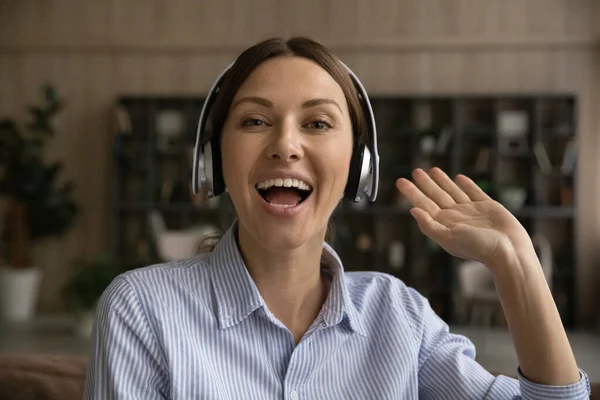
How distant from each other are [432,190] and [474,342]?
5020mm

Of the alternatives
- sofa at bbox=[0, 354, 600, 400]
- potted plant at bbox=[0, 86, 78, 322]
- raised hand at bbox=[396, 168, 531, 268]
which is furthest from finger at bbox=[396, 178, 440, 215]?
potted plant at bbox=[0, 86, 78, 322]

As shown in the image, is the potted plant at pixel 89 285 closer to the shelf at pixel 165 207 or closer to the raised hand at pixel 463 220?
the shelf at pixel 165 207

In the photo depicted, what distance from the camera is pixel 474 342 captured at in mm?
6008

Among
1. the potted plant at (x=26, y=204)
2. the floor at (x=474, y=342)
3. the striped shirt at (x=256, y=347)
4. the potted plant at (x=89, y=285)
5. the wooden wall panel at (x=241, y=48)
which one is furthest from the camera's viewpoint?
the wooden wall panel at (x=241, y=48)

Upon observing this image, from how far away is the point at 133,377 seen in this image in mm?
1127

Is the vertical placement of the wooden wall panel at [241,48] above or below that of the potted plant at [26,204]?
above

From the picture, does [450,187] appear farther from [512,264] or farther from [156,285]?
[156,285]

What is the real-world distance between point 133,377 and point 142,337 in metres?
0.07

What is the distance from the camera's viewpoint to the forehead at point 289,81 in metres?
1.26

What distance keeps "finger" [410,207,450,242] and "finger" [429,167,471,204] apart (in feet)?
Result: 0.34

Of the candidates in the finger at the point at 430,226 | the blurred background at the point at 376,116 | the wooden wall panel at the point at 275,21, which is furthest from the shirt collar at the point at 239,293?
the wooden wall panel at the point at 275,21

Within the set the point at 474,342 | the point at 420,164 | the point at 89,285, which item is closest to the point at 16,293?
the point at 89,285

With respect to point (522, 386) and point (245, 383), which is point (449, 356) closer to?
point (522, 386)

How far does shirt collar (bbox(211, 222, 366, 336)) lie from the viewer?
1.23m
